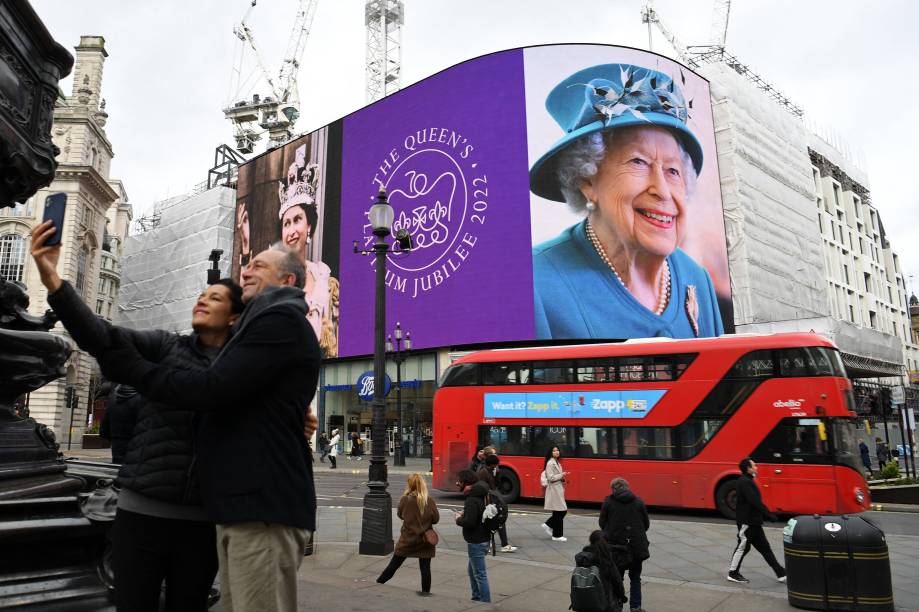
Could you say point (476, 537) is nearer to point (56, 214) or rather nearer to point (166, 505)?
point (166, 505)

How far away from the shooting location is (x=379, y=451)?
10367 millimetres

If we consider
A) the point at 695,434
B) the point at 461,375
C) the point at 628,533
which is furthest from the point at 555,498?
the point at 461,375

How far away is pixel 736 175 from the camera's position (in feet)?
127

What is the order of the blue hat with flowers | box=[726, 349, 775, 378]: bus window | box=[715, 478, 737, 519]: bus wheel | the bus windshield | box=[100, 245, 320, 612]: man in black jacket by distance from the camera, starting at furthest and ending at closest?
the blue hat with flowers, box=[726, 349, 775, 378]: bus window, box=[715, 478, 737, 519]: bus wheel, the bus windshield, box=[100, 245, 320, 612]: man in black jacket

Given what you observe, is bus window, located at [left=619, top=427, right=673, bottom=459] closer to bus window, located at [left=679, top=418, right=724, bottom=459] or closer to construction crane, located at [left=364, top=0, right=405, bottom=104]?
bus window, located at [left=679, top=418, right=724, bottom=459]

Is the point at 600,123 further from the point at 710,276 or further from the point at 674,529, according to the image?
the point at 674,529

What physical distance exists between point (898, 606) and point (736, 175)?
116ft

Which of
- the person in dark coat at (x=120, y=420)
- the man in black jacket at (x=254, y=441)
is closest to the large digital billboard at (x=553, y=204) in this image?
the person in dark coat at (x=120, y=420)

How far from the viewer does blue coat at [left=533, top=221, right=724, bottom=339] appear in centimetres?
3136

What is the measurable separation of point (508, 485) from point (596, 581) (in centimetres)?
1170

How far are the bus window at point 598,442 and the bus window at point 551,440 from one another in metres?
0.26

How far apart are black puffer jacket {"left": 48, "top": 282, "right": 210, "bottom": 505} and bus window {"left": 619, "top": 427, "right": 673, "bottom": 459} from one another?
1374cm

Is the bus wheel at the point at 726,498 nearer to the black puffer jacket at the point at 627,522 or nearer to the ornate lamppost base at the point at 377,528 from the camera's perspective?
the black puffer jacket at the point at 627,522

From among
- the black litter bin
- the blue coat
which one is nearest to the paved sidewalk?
the black litter bin
